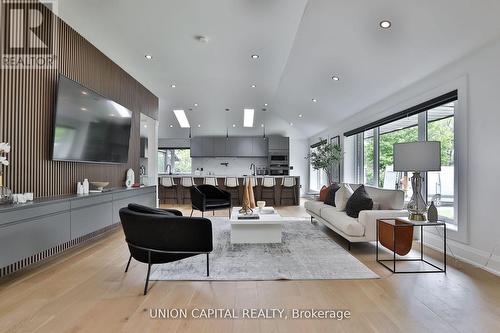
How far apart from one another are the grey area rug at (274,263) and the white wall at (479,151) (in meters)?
1.31

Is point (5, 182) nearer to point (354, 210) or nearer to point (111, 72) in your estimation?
point (111, 72)

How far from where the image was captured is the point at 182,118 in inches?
388

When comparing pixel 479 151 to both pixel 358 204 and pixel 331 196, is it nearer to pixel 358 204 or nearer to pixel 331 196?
pixel 358 204

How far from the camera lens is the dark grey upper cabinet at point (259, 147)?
35.6ft

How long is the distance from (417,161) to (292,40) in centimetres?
264

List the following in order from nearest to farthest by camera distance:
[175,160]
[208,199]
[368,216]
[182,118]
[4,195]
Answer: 1. [4,195]
2. [368,216]
3. [208,199]
4. [182,118]
5. [175,160]

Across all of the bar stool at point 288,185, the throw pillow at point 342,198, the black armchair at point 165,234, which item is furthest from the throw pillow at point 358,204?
the bar stool at point 288,185

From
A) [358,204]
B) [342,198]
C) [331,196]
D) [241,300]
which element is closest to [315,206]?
[331,196]

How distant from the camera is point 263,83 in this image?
6.66 meters

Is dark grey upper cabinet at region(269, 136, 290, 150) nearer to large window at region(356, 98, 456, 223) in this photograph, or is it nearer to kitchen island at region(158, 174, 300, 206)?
kitchen island at region(158, 174, 300, 206)

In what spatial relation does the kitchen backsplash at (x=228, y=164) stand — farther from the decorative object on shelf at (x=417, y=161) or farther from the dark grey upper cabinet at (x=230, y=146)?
the decorative object on shelf at (x=417, y=161)

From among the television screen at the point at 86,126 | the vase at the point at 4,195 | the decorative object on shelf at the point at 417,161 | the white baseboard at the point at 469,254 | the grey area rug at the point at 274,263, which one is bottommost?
the grey area rug at the point at 274,263

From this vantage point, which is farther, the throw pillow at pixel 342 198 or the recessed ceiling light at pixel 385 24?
the throw pillow at pixel 342 198

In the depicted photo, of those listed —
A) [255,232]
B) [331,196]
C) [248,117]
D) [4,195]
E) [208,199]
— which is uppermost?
[248,117]
